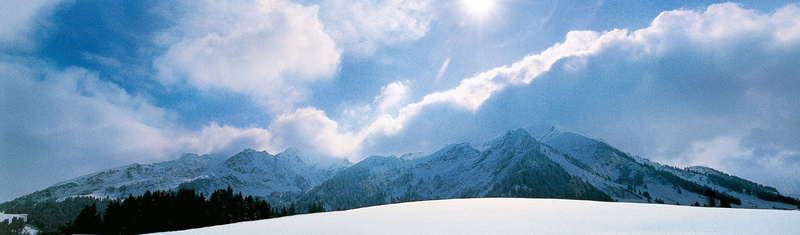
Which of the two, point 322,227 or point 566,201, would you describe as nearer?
point 322,227

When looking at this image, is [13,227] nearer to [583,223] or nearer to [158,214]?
[158,214]

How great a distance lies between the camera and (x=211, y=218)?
67750mm

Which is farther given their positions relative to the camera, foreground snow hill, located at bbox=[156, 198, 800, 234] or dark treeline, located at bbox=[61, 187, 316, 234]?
dark treeline, located at bbox=[61, 187, 316, 234]

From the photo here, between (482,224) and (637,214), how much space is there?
4.85 m

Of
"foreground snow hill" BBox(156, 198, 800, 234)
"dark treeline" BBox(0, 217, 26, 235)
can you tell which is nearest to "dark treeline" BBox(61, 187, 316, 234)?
"foreground snow hill" BBox(156, 198, 800, 234)

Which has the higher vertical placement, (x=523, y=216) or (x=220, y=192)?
(x=220, y=192)

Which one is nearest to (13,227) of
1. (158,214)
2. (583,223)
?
(158,214)

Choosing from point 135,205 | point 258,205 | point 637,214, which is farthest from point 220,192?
point 637,214

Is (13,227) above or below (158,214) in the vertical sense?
below

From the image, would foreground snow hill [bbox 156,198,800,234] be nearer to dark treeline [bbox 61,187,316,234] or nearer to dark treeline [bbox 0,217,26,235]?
dark treeline [bbox 61,187,316,234]

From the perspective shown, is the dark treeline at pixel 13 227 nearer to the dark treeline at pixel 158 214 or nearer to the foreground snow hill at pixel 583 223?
the dark treeline at pixel 158 214

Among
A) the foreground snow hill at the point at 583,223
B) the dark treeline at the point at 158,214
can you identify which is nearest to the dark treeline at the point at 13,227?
the dark treeline at the point at 158,214

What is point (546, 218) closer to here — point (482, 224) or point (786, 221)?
point (482, 224)

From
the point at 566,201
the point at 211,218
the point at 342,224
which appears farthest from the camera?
the point at 211,218
